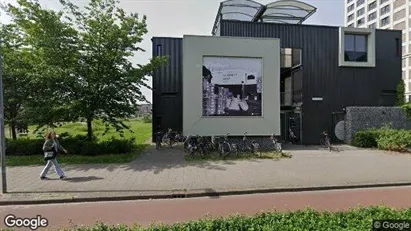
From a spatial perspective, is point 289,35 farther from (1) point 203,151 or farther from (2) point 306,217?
(2) point 306,217

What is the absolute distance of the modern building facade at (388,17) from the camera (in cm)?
5450

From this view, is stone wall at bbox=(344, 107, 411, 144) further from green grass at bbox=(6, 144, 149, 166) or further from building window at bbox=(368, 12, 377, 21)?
building window at bbox=(368, 12, 377, 21)

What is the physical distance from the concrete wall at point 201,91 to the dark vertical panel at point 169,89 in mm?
4641

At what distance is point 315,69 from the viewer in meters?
18.4

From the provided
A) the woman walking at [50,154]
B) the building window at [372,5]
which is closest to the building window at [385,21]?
the building window at [372,5]

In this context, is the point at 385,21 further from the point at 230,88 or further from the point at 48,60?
the point at 48,60

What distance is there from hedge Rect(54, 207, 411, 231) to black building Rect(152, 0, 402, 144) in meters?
14.3

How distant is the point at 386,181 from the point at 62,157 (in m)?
12.3

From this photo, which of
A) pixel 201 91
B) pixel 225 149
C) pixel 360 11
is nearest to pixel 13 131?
pixel 201 91

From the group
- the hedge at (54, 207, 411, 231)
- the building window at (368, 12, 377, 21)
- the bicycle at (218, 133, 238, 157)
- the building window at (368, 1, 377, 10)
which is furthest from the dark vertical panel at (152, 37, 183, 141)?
the building window at (368, 1, 377, 10)

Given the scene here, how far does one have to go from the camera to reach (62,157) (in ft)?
38.3

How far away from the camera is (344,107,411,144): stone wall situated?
677 inches

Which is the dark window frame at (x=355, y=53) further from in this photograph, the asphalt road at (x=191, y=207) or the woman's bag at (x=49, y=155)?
the woman's bag at (x=49, y=155)

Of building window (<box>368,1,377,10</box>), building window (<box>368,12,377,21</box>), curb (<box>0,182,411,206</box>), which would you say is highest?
building window (<box>368,1,377,10</box>)
